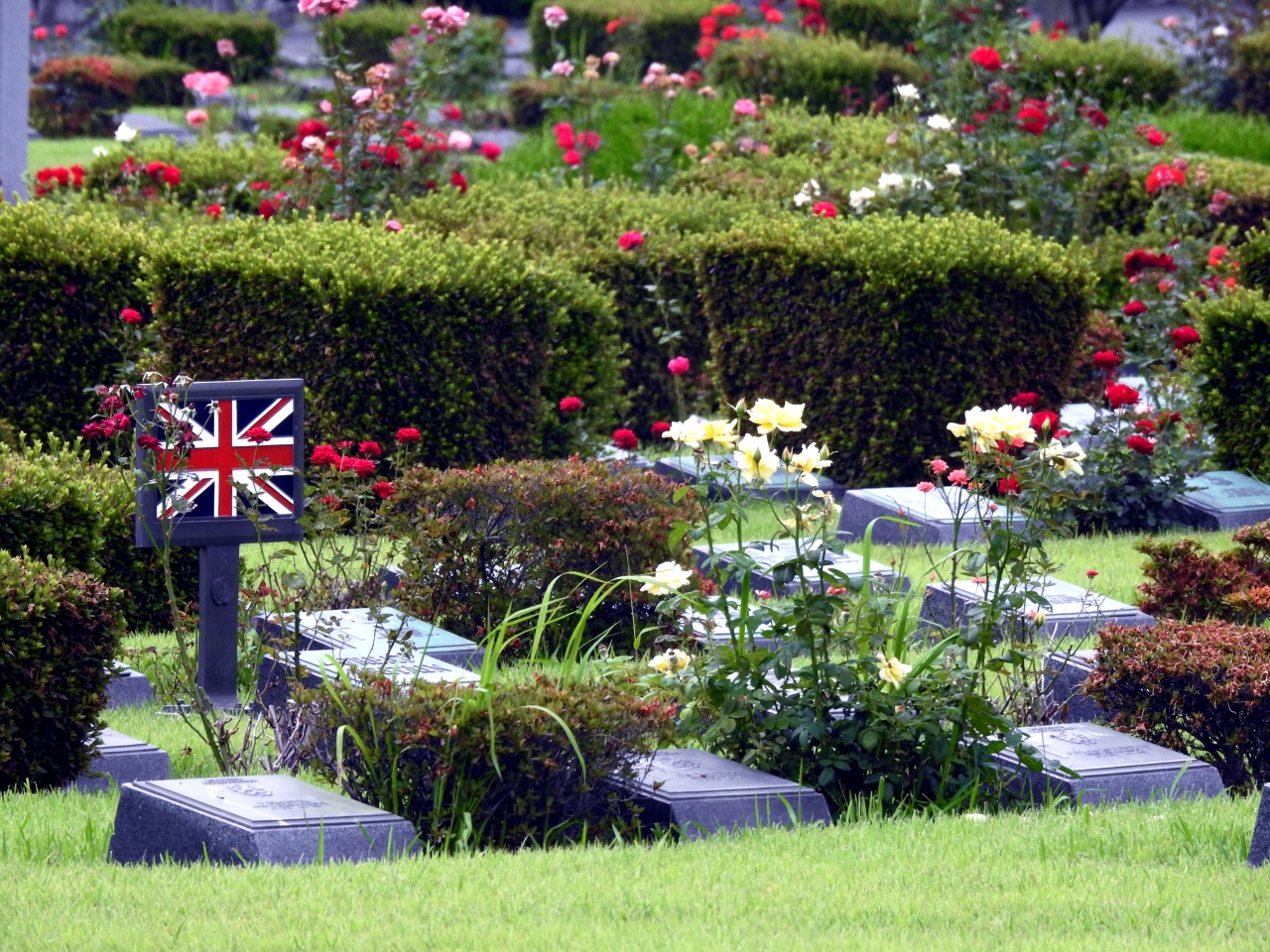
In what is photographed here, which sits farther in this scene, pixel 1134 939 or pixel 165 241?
pixel 165 241

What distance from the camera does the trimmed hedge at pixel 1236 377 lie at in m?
9.93

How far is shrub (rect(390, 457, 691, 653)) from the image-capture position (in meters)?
7.23

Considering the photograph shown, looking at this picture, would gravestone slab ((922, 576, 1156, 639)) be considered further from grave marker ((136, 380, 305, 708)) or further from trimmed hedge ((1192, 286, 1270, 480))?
trimmed hedge ((1192, 286, 1270, 480))

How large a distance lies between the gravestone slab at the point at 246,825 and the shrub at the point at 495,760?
18cm

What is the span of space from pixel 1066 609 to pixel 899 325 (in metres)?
3.23

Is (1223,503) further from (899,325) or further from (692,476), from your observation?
(692,476)

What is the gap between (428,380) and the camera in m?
9.48

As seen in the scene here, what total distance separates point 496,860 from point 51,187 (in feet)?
27.2

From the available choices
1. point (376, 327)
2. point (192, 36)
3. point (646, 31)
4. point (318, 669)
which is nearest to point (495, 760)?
point (318, 669)

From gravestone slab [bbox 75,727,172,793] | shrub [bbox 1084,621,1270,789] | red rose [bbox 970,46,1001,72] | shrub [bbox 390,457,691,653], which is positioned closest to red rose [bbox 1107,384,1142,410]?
shrub [bbox 390,457,691,653]

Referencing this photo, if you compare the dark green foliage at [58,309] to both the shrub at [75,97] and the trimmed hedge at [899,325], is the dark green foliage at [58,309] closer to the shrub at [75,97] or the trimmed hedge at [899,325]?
the trimmed hedge at [899,325]

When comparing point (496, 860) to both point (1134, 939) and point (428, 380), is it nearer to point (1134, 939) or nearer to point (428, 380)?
point (1134, 939)

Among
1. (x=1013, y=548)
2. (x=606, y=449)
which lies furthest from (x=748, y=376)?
(x=1013, y=548)

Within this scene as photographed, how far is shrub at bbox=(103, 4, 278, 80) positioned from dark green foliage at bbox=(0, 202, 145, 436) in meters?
16.3
